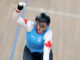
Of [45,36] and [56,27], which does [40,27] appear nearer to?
[45,36]

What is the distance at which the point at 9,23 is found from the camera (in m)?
4.15

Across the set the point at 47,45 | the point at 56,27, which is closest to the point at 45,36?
the point at 47,45

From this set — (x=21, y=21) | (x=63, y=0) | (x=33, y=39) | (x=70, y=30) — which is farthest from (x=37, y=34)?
(x=63, y=0)

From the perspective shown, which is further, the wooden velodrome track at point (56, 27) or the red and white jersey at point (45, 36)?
the wooden velodrome track at point (56, 27)

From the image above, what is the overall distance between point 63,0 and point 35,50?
2.59 meters

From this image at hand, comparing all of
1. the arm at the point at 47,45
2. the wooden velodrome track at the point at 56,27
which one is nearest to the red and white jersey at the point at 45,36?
the arm at the point at 47,45

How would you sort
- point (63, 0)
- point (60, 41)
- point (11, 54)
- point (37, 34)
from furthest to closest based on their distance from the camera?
1. point (63, 0)
2. point (60, 41)
3. point (11, 54)
4. point (37, 34)

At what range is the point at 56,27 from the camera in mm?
4168

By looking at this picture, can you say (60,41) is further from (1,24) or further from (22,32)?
(1,24)

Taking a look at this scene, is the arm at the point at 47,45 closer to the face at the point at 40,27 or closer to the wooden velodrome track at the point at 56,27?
the face at the point at 40,27

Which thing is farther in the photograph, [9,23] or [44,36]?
[9,23]

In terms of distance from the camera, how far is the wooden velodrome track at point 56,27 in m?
3.68

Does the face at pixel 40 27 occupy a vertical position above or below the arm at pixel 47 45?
above

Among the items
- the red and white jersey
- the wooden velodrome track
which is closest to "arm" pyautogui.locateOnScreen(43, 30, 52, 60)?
the red and white jersey
